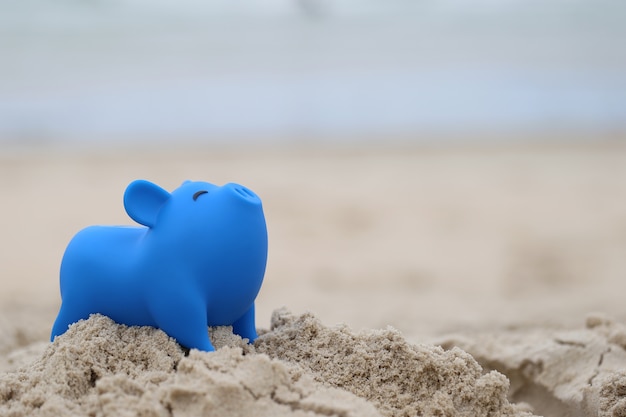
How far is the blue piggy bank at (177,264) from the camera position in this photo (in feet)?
5.73

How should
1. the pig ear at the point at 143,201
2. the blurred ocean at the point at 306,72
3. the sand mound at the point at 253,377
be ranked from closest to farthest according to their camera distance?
the sand mound at the point at 253,377 < the pig ear at the point at 143,201 < the blurred ocean at the point at 306,72

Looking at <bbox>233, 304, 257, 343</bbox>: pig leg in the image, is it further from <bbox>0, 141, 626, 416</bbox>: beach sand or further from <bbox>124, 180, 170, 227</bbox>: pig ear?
<bbox>124, 180, 170, 227</bbox>: pig ear

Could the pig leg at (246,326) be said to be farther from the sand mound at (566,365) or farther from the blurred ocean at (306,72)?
the blurred ocean at (306,72)

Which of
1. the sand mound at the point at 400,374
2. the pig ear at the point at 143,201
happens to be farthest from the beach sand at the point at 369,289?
the pig ear at the point at 143,201

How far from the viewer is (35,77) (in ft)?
36.0

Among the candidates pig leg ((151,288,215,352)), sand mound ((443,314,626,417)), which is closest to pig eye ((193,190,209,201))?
pig leg ((151,288,215,352))

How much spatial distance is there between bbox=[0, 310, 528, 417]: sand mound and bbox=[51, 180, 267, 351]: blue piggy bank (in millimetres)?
67

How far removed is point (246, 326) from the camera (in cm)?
200

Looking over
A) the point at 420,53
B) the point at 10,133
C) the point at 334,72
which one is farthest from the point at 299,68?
the point at 10,133

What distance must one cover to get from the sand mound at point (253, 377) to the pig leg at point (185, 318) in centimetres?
4

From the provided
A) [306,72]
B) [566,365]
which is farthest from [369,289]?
[306,72]

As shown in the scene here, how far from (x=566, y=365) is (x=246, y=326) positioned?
120 centimetres

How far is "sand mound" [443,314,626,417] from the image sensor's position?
7.01 ft

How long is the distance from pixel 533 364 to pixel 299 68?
961cm
